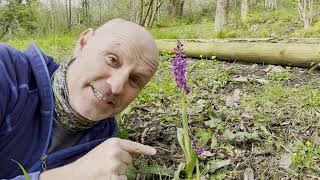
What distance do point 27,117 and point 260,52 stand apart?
3.57 meters

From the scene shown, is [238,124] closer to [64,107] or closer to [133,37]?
[133,37]

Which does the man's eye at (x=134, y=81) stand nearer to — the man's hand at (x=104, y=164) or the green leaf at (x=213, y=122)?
the man's hand at (x=104, y=164)

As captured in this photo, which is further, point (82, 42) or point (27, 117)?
point (82, 42)

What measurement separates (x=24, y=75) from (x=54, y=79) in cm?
17

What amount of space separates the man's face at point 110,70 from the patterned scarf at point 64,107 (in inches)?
1.1

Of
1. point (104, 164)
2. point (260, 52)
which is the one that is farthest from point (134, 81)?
point (260, 52)

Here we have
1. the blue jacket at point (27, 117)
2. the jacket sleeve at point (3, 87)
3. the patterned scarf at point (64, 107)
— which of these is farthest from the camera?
the patterned scarf at point (64, 107)

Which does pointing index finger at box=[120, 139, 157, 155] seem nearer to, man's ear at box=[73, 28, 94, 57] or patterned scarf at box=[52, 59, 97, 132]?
patterned scarf at box=[52, 59, 97, 132]

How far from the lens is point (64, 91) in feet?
6.68

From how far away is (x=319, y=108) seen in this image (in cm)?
302

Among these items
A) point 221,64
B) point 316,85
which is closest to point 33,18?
point 221,64

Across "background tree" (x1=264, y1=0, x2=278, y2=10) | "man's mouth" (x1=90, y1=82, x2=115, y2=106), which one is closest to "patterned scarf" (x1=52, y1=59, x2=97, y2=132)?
"man's mouth" (x1=90, y1=82, x2=115, y2=106)

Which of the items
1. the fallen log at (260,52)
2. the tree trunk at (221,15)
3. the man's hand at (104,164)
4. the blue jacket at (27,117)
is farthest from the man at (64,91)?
the tree trunk at (221,15)

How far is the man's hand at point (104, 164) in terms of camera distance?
167 centimetres
